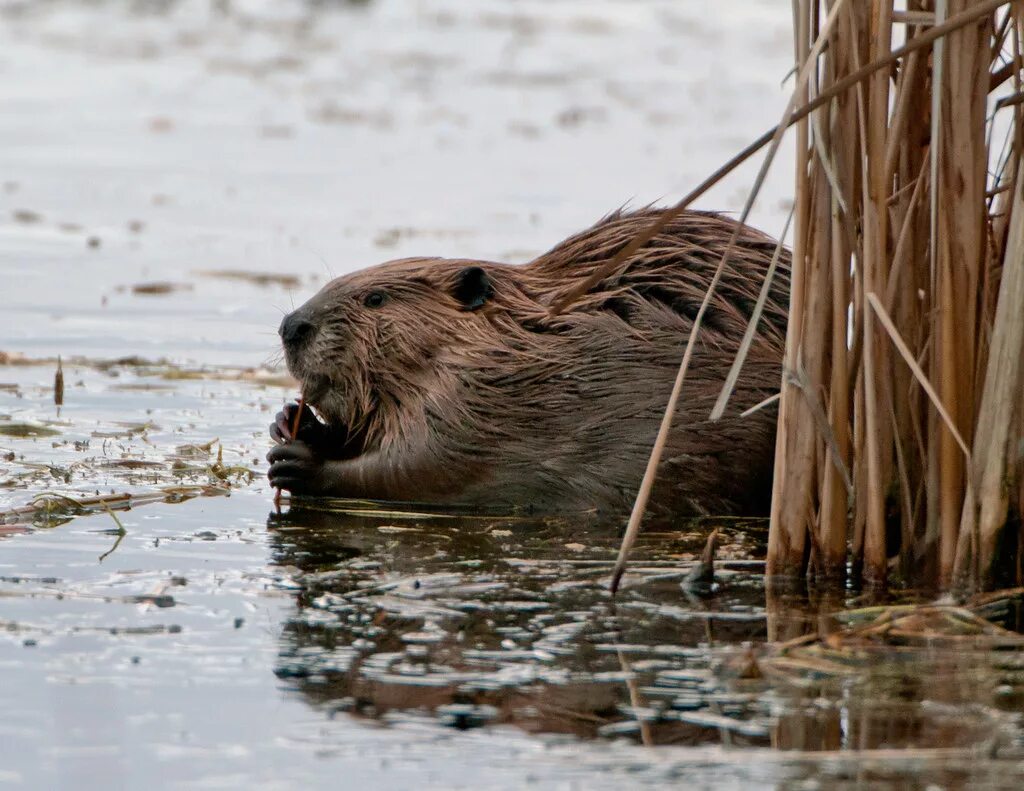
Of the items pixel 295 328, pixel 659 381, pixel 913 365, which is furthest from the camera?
pixel 295 328

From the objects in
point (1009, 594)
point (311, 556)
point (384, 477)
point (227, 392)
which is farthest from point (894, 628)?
point (227, 392)

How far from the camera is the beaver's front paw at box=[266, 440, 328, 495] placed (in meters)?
4.39

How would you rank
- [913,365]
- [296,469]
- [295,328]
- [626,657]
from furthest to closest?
1. [295,328]
2. [296,469]
3. [913,365]
4. [626,657]

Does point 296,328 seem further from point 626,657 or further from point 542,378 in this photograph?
point 626,657

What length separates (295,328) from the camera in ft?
15.3

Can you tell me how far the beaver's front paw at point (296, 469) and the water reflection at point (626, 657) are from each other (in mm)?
529

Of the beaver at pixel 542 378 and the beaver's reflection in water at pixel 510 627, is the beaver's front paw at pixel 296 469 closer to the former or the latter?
the beaver at pixel 542 378

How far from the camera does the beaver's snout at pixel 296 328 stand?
15.3 ft

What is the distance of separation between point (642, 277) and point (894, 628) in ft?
5.02

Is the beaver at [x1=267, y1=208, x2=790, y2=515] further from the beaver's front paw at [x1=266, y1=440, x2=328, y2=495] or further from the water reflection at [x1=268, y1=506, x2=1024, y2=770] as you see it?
the water reflection at [x1=268, y1=506, x2=1024, y2=770]

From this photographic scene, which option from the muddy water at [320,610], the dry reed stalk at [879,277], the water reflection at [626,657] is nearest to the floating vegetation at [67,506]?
the muddy water at [320,610]

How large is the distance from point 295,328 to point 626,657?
1871 mm

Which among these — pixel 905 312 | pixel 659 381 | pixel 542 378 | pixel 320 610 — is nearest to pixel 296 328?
pixel 542 378

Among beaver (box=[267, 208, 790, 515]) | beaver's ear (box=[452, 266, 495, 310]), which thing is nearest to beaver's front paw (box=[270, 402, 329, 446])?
beaver (box=[267, 208, 790, 515])
